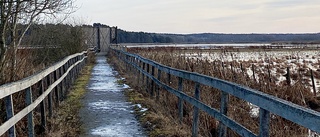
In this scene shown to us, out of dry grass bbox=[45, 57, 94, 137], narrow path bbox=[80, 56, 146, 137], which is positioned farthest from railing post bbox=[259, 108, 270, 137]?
dry grass bbox=[45, 57, 94, 137]

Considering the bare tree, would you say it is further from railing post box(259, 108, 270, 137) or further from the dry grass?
railing post box(259, 108, 270, 137)

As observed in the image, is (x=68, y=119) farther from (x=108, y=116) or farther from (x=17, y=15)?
(x=17, y=15)

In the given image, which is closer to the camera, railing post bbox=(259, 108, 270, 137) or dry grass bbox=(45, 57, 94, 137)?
railing post bbox=(259, 108, 270, 137)

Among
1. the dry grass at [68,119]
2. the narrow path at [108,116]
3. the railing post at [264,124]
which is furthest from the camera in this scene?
the narrow path at [108,116]

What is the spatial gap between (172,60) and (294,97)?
576 centimetres

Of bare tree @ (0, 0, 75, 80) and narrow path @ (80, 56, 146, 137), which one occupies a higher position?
bare tree @ (0, 0, 75, 80)

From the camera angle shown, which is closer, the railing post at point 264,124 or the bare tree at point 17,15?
the railing post at point 264,124

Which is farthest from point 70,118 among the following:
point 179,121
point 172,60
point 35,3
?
point 172,60

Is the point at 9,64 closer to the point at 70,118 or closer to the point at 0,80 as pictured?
the point at 0,80

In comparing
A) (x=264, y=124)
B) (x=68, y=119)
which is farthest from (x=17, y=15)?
(x=264, y=124)

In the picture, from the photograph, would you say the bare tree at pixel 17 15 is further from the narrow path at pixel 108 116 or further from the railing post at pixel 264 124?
the railing post at pixel 264 124

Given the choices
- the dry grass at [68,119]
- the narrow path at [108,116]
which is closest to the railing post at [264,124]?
the narrow path at [108,116]

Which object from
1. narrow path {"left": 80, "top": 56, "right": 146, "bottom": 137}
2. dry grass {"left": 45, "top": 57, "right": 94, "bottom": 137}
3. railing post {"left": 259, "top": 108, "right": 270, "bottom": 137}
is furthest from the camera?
narrow path {"left": 80, "top": 56, "right": 146, "bottom": 137}

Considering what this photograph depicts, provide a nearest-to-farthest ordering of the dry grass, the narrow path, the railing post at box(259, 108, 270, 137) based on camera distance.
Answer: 1. the railing post at box(259, 108, 270, 137)
2. the dry grass
3. the narrow path
